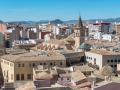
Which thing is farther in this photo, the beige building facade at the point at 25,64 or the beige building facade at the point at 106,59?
the beige building facade at the point at 106,59

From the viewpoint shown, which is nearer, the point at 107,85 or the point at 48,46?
the point at 107,85

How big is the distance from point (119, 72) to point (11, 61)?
276 inches

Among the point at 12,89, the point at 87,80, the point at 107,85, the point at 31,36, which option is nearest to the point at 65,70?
the point at 87,80

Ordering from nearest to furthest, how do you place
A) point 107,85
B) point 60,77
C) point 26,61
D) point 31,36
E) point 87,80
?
point 107,85
point 87,80
point 60,77
point 26,61
point 31,36

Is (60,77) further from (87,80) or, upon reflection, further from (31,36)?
(31,36)

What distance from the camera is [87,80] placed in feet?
57.8

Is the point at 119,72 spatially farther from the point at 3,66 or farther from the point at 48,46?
the point at 48,46

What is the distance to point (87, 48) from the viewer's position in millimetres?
29344

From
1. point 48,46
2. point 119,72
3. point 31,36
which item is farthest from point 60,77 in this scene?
point 31,36

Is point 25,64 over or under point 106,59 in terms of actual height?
under

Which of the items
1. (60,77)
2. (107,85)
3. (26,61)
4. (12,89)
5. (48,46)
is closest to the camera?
(107,85)

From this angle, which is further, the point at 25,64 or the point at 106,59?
the point at 106,59

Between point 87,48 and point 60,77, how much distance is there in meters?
10.0

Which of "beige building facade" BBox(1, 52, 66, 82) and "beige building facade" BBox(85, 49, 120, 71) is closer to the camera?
"beige building facade" BBox(1, 52, 66, 82)
